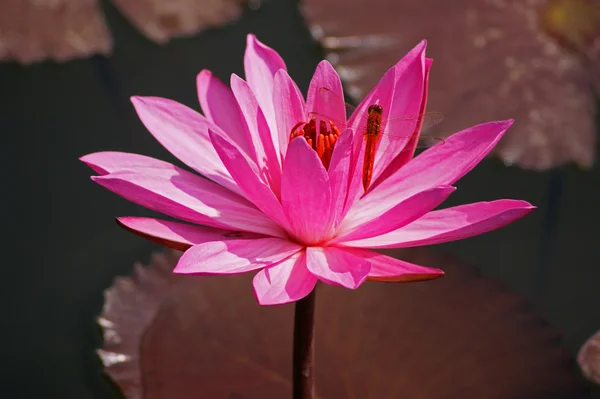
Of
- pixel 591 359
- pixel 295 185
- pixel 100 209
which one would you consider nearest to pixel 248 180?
pixel 295 185

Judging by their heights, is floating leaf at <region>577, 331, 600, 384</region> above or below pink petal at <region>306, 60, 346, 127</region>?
below

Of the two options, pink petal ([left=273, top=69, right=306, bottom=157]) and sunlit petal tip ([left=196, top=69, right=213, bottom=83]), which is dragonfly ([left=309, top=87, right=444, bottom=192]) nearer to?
pink petal ([left=273, top=69, right=306, bottom=157])

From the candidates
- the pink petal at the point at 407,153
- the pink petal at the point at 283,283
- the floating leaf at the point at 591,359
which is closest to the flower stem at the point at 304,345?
the pink petal at the point at 283,283

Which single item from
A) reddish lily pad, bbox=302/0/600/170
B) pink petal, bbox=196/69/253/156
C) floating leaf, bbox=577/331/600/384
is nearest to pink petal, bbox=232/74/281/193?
pink petal, bbox=196/69/253/156

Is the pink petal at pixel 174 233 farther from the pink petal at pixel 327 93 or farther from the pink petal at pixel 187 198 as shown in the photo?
the pink petal at pixel 327 93

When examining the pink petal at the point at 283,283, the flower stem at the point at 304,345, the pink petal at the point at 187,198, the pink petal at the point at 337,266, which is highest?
the pink petal at the point at 187,198

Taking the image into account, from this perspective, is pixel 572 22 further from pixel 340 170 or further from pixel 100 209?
pixel 100 209
